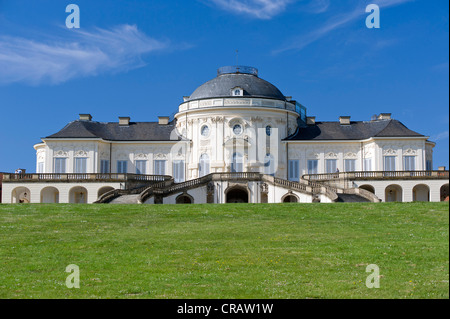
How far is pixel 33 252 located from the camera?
2117 cm

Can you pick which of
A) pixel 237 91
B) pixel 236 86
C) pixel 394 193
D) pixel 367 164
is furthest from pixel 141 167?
pixel 394 193

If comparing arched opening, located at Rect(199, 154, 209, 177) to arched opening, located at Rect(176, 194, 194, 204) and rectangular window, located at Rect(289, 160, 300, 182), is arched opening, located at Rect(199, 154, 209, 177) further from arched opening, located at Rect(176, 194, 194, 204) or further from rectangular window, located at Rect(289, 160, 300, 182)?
rectangular window, located at Rect(289, 160, 300, 182)

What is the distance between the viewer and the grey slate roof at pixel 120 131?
60.9 m

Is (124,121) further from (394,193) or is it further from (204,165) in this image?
(394,193)

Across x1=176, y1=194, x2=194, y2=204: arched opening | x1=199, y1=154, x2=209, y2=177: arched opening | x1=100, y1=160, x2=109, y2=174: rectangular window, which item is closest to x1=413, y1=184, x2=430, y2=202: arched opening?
x1=199, y1=154, x2=209, y2=177: arched opening

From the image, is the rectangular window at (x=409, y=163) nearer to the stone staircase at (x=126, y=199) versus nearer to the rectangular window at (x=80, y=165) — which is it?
the stone staircase at (x=126, y=199)

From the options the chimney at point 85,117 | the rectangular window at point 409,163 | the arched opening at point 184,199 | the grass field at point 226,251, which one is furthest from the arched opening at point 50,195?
the rectangular window at point 409,163

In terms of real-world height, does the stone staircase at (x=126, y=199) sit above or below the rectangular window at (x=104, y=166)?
below

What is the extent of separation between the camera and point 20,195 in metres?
61.1

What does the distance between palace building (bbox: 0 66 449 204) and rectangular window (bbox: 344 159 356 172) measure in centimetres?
11

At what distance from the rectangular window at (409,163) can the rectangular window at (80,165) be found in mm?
31729
